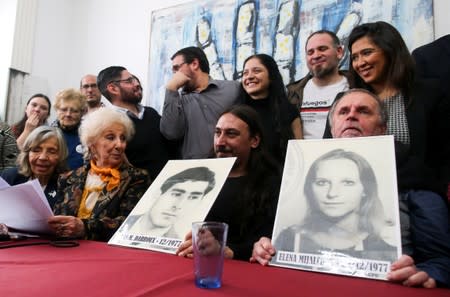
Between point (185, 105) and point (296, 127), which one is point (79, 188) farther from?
point (296, 127)

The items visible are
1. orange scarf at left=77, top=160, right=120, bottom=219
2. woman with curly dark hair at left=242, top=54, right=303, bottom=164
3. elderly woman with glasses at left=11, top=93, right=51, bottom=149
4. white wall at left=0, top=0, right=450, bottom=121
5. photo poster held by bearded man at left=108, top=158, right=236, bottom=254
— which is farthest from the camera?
white wall at left=0, top=0, right=450, bottom=121

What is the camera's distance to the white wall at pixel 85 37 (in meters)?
3.05

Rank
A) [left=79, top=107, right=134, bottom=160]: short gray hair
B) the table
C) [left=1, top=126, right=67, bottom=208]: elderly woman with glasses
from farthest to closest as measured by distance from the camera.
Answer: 1. [left=1, top=126, right=67, bottom=208]: elderly woman with glasses
2. [left=79, top=107, right=134, bottom=160]: short gray hair
3. the table

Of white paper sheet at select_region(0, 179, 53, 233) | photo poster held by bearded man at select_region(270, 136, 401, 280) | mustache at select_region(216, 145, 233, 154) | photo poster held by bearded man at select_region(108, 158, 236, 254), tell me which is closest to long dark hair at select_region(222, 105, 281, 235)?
mustache at select_region(216, 145, 233, 154)

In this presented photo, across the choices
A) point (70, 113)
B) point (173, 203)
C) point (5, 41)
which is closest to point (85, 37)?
point (5, 41)

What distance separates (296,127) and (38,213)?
1.33m

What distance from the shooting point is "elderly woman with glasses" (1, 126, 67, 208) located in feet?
5.99

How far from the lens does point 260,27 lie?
2297 mm

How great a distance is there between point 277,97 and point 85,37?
2217 millimetres

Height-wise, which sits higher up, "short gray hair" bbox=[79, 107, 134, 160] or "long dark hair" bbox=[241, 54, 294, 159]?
"long dark hair" bbox=[241, 54, 294, 159]

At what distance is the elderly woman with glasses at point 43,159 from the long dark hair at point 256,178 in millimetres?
898

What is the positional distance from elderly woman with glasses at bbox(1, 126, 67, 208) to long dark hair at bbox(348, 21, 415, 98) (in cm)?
147

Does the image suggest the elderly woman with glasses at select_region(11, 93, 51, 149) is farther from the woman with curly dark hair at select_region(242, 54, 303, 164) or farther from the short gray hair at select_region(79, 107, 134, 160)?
the woman with curly dark hair at select_region(242, 54, 303, 164)

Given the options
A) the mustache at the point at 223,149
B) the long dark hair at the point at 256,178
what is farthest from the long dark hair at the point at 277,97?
the mustache at the point at 223,149
